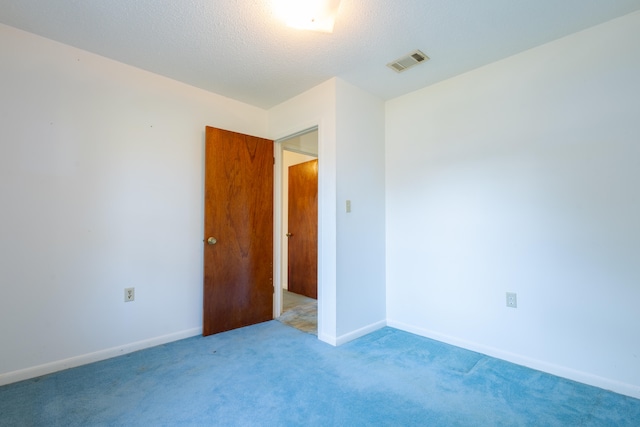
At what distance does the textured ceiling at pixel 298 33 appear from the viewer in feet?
5.82

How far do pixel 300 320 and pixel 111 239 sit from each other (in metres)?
1.93

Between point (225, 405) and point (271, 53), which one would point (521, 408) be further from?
point (271, 53)

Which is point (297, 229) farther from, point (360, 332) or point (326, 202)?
point (360, 332)

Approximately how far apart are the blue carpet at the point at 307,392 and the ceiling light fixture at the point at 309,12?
7.33ft

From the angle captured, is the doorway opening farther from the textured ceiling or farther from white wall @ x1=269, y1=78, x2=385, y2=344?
the textured ceiling

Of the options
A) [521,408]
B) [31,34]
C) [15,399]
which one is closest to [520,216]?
[521,408]

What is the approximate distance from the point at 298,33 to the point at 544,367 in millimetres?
2918

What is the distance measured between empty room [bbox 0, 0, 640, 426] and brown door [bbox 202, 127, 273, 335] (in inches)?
0.8

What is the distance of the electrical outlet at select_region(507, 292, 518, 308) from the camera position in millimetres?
2227

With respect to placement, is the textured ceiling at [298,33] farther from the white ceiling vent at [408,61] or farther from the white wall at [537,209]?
the white wall at [537,209]

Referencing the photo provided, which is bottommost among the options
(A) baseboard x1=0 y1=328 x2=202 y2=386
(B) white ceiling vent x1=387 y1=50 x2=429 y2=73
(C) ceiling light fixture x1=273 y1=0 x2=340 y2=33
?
(A) baseboard x1=0 y1=328 x2=202 y2=386

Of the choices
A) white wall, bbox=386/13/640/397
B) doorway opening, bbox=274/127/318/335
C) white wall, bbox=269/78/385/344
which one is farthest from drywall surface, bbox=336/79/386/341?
doorway opening, bbox=274/127/318/335

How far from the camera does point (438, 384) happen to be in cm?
191

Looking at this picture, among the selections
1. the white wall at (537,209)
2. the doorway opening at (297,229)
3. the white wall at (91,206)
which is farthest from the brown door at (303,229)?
the white wall at (91,206)
